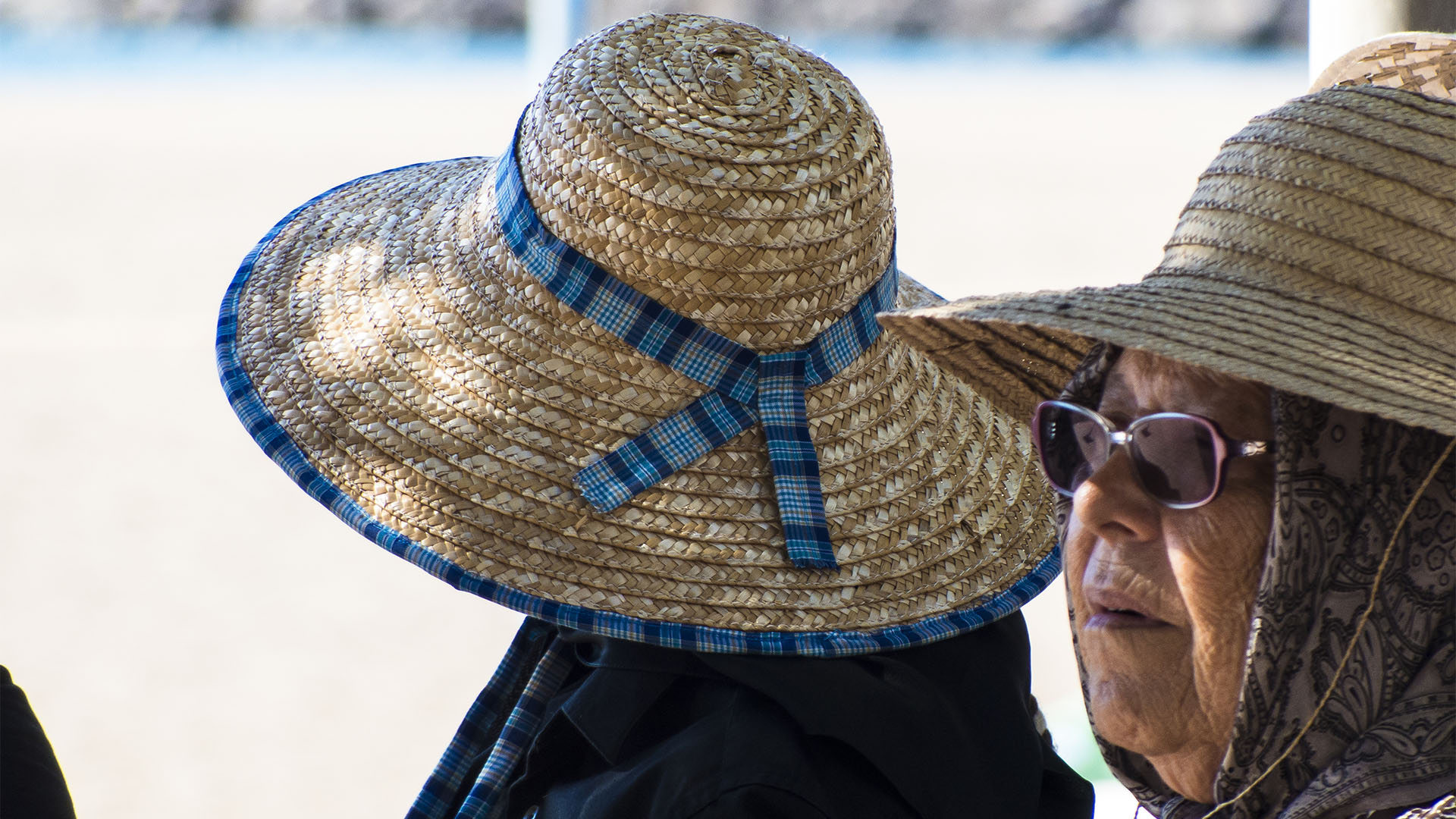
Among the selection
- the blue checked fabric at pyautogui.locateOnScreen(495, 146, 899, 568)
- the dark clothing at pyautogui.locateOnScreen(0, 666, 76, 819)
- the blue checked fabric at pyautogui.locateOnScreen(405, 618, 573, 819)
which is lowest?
the blue checked fabric at pyautogui.locateOnScreen(405, 618, 573, 819)

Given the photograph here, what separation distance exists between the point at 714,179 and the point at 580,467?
0.45 metres

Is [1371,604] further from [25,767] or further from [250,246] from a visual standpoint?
[250,246]

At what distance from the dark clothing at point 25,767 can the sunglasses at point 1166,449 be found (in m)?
1.45

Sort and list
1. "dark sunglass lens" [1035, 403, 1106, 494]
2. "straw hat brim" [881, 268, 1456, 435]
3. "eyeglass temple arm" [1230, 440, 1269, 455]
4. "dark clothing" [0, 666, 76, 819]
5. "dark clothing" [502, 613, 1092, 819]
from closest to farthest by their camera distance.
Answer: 1. "straw hat brim" [881, 268, 1456, 435]
2. "eyeglass temple arm" [1230, 440, 1269, 455]
3. "dark sunglass lens" [1035, 403, 1106, 494]
4. "dark clothing" [502, 613, 1092, 819]
5. "dark clothing" [0, 666, 76, 819]

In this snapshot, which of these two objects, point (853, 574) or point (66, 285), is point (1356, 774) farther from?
point (66, 285)

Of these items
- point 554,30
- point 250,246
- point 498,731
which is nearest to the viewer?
point 498,731

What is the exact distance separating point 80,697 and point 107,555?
3.58ft

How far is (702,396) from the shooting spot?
2.13m

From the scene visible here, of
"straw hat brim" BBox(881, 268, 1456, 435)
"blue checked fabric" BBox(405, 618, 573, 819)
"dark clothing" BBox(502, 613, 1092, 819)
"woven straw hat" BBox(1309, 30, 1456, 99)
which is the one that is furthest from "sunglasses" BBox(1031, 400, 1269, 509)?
"blue checked fabric" BBox(405, 618, 573, 819)

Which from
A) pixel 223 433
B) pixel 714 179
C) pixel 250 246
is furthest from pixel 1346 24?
pixel 250 246

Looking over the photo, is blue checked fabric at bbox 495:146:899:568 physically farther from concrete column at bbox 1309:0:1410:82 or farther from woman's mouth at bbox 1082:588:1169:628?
concrete column at bbox 1309:0:1410:82

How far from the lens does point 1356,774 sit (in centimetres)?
150

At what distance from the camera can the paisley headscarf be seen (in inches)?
58.5

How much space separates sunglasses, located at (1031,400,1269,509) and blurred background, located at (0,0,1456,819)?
3.57 ft
